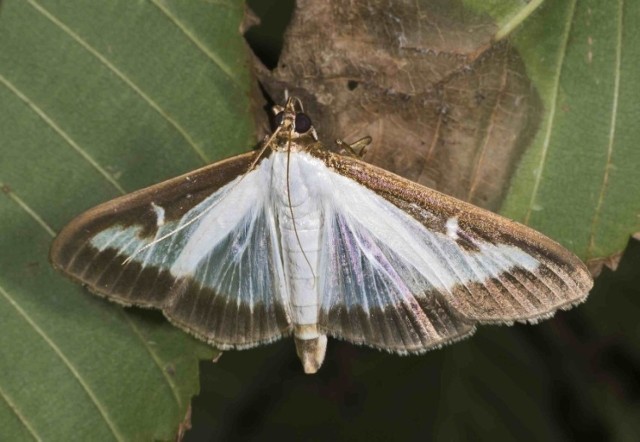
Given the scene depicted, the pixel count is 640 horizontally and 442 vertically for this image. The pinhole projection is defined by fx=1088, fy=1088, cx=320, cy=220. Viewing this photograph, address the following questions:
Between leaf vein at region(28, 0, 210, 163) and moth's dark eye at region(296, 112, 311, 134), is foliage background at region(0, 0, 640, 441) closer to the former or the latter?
leaf vein at region(28, 0, 210, 163)

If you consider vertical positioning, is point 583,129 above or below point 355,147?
below

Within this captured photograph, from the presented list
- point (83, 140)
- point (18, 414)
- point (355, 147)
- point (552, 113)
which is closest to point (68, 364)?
point (18, 414)

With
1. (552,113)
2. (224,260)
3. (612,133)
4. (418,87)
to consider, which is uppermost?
(418,87)

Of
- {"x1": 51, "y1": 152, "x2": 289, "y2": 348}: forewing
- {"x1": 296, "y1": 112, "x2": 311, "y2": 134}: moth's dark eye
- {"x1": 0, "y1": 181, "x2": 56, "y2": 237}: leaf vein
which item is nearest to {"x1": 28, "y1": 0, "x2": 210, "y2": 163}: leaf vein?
{"x1": 51, "y1": 152, "x2": 289, "y2": 348}: forewing

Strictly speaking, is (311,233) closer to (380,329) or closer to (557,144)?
(380,329)

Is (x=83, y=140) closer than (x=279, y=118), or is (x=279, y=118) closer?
(x=279, y=118)

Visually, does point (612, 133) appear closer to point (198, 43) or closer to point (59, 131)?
point (198, 43)
